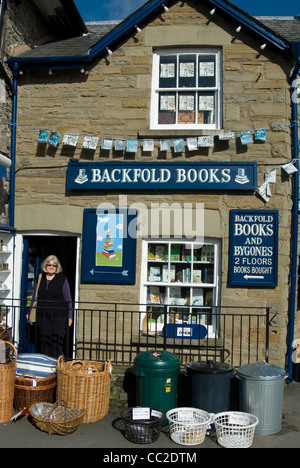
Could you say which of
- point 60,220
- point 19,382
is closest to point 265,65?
point 60,220

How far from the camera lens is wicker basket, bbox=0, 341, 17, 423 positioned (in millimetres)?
5297

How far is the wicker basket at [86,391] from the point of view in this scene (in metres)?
5.39

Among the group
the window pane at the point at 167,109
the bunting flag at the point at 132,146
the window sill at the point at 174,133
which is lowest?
the bunting flag at the point at 132,146

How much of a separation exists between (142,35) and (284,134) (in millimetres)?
2889

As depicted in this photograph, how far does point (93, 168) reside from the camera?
723cm

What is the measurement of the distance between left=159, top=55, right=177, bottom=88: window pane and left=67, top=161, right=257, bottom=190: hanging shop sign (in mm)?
1476

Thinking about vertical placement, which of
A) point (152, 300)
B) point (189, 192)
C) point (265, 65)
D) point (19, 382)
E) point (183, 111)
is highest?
point (265, 65)

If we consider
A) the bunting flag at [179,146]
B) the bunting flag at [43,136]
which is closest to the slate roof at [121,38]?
the bunting flag at [43,136]

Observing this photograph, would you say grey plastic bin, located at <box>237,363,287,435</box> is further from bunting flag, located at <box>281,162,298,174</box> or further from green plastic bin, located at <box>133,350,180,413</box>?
bunting flag, located at <box>281,162,298,174</box>

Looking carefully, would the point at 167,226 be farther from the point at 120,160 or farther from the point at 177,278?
the point at 120,160

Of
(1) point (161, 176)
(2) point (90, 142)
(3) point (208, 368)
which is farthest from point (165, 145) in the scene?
(3) point (208, 368)

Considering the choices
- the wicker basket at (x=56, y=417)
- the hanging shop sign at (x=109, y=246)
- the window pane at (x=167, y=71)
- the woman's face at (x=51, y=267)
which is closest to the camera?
the wicker basket at (x=56, y=417)

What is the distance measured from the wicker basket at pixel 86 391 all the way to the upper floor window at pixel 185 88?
4103 mm

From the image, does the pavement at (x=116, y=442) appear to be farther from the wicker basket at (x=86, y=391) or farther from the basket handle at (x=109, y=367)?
the basket handle at (x=109, y=367)
